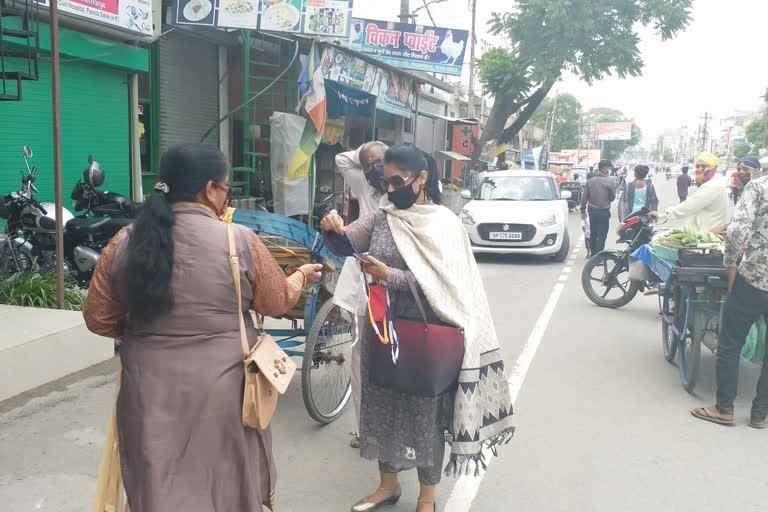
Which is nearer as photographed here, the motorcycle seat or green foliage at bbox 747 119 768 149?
the motorcycle seat

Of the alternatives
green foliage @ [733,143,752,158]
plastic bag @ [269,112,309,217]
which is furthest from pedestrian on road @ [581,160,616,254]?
green foliage @ [733,143,752,158]

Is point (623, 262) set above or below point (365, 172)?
below

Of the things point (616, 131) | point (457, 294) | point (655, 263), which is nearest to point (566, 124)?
point (616, 131)

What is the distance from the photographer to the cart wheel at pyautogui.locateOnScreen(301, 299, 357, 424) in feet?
13.8

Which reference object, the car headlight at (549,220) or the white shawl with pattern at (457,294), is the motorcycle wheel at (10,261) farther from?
the car headlight at (549,220)

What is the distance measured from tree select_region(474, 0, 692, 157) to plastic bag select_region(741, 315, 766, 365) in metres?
17.3

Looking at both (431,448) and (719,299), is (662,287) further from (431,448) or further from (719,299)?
(431,448)

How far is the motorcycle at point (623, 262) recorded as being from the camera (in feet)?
26.6

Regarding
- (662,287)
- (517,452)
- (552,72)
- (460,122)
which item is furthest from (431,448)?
(460,122)

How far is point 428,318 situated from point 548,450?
1647mm

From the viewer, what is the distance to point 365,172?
4.23 meters

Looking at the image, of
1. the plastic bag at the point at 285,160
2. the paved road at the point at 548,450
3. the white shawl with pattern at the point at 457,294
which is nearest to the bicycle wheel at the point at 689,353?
the paved road at the point at 548,450

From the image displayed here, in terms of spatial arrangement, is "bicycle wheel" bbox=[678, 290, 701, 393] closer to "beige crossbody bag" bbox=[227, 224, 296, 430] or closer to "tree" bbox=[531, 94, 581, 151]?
"beige crossbody bag" bbox=[227, 224, 296, 430]

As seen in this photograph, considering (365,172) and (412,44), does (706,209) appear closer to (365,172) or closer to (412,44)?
(365,172)
